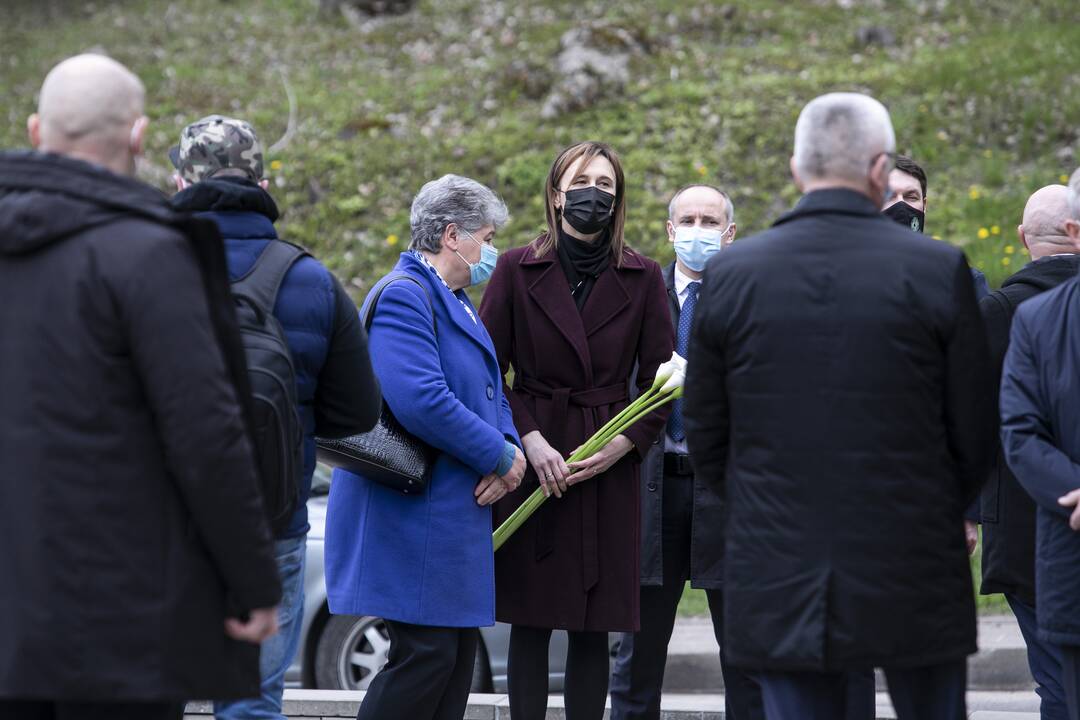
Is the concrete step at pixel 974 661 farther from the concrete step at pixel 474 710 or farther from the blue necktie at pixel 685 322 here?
the blue necktie at pixel 685 322

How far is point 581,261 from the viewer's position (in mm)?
5562

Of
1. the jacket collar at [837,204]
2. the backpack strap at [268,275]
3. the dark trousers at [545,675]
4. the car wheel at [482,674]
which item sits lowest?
the car wheel at [482,674]

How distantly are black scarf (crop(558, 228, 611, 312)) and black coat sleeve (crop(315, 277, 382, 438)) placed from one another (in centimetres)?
153

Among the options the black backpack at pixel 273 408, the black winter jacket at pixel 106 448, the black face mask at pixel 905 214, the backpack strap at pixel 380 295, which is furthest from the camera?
the black face mask at pixel 905 214

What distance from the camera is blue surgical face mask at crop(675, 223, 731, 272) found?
571 cm

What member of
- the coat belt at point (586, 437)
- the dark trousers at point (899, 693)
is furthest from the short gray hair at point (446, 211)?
the dark trousers at point (899, 693)

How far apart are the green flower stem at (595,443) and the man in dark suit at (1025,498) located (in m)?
1.18

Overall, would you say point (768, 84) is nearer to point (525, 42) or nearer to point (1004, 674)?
point (525, 42)

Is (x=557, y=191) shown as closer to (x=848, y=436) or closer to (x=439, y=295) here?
(x=439, y=295)

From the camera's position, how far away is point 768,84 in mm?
15695

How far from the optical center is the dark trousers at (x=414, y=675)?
4742 millimetres

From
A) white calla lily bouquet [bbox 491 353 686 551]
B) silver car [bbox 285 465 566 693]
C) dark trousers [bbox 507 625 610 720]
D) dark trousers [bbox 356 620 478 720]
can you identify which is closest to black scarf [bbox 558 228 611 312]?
white calla lily bouquet [bbox 491 353 686 551]

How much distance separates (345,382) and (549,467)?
1.35m

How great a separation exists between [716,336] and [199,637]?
149 cm
